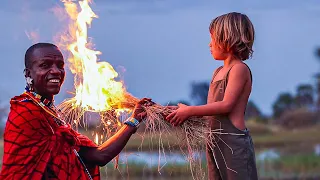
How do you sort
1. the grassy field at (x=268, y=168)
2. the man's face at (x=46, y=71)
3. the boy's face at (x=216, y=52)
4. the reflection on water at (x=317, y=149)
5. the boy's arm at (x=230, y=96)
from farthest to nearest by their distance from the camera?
the reflection on water at (x=317, y=149)
the grassy field at (x=268, y=168)
the boy's face at (x=216, y=52)
the boy's arm at (x=230, y=96)
the man's face at (x=46, y=71)

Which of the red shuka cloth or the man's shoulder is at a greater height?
the man's shoulder

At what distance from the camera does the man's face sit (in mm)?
4695

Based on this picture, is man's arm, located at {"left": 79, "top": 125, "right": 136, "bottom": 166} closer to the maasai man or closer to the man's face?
the maasai man

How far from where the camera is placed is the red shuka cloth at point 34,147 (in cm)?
454

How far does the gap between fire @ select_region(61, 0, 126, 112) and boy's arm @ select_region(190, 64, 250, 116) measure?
584 millimetres

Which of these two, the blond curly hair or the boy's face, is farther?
the boy's face

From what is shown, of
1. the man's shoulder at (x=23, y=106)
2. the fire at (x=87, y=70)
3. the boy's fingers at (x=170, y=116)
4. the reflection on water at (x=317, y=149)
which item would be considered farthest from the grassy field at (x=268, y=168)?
the man's shoulder at (x=23, y=106)

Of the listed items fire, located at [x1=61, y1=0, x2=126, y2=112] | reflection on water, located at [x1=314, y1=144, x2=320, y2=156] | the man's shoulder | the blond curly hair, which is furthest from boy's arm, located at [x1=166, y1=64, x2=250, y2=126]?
reflection on water, located at [x1=314, y1=144, x2=320, y2=156]

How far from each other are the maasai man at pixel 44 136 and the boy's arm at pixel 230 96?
1.49 feet

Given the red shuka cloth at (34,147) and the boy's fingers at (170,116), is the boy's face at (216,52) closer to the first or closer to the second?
the boy's fingers at (170,116)

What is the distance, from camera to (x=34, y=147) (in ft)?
15.0

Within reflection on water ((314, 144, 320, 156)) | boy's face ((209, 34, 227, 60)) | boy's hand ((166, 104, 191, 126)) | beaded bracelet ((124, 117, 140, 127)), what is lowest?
beaded bracelet ((124, 117, 140, 127))

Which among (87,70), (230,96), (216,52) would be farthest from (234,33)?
(87,70)

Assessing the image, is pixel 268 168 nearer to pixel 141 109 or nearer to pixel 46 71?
pixel 141 109
